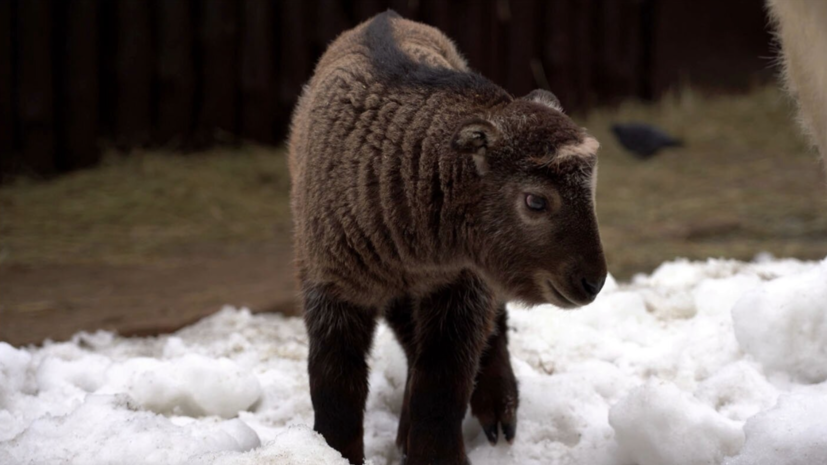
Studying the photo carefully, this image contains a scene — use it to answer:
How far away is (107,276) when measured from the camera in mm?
6621

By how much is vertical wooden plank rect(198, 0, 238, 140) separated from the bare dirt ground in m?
0.27

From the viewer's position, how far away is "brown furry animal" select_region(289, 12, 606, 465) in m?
3.33

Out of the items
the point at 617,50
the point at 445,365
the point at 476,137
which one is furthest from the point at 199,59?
the point at 476,137

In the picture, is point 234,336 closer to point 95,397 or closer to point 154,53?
point 95,397

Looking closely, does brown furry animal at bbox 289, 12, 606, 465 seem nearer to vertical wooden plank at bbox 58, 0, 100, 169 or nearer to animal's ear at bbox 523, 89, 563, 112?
animal's ear at bbox 523, 89, 563, 112

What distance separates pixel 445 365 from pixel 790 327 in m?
1.41

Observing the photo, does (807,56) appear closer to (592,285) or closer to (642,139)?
(592,285)

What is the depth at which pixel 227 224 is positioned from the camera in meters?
7.83

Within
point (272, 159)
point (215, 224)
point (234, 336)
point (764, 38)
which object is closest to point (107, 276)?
point (215, 224)

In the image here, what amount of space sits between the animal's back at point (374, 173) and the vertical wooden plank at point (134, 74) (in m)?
5.20

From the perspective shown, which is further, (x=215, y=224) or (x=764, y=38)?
(x=764, y=38)

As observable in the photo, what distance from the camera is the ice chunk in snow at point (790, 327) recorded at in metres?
4.07

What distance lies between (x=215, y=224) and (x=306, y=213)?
13.8 feet

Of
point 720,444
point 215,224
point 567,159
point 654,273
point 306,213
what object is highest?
point 567,159
